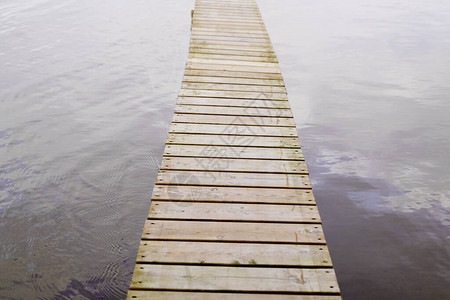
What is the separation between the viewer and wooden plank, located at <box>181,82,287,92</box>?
4527 mm

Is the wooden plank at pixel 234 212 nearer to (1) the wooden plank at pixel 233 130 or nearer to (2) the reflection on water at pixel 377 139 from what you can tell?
(2) the reflection on water at pixel 377 139

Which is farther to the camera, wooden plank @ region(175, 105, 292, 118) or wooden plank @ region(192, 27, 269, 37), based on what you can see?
wooden plank @ region(192, 27, 269, 37)

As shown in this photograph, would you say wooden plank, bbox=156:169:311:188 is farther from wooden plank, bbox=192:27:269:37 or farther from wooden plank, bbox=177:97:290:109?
wooden plank, bbox=192:27:269:37

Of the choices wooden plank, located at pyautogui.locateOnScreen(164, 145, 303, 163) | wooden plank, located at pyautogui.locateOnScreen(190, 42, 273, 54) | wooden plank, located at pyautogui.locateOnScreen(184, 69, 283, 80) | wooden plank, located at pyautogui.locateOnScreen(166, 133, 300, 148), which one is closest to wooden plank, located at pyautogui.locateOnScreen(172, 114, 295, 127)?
wooden plank, located at pyautogui.locateOnScreen(166, 133, 300, 148)

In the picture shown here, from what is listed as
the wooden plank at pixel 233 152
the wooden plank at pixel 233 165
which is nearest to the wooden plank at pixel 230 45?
the wooden plank at pixel 233 152

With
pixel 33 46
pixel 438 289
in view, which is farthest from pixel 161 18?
pixel 438 289

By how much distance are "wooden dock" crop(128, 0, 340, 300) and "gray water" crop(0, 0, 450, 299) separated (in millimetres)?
814

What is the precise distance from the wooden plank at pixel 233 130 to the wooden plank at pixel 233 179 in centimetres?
59

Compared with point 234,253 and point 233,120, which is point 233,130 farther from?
point 234,253

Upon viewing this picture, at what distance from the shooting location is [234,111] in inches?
160

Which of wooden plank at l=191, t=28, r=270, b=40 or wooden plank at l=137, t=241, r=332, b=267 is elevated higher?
wooden plank at l=191, t=28, r=270, b=40

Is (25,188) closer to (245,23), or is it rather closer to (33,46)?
(245,23)

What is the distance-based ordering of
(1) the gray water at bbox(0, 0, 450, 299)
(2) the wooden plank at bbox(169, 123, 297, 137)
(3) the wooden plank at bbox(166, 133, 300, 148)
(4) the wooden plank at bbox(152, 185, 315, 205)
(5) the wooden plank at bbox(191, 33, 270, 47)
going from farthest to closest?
1. (5) the wooden plank at bbox(191, 33, 270, 47)
2. (2) the wooden plank at bbox(169, 123, 297, 137)
3. (3) the wooden plank at bbox(166, 133, 300, 148)
4. (1) the gray water at bbox(0, 0, 450, 299)
5. (4) the wooden plank at bbox(152, 185, 315, 205)

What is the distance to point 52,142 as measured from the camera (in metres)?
4.87
